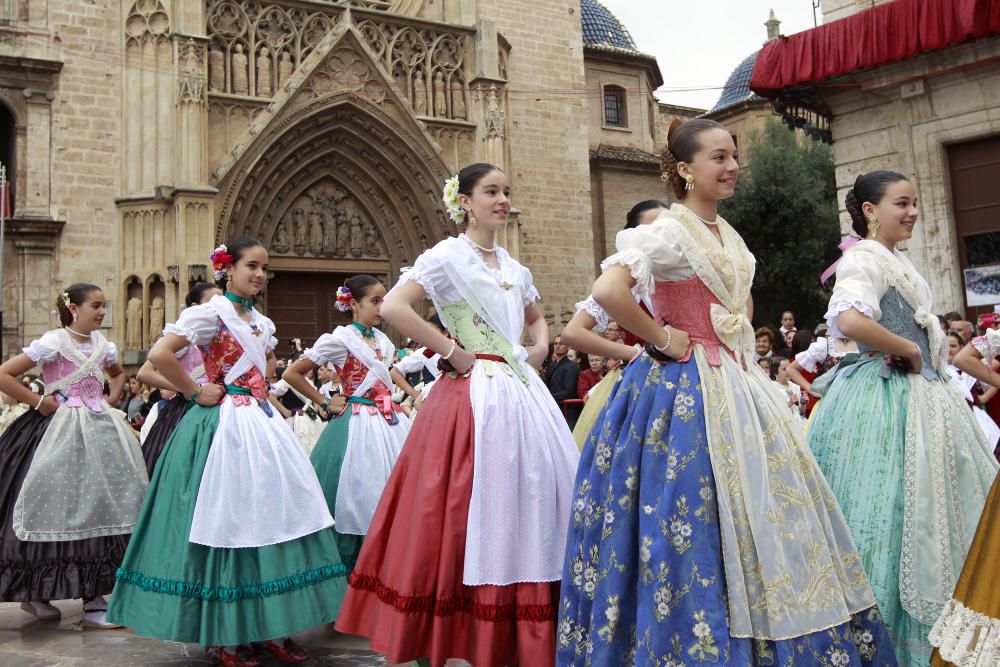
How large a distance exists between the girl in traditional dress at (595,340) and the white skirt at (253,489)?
151 centimetres

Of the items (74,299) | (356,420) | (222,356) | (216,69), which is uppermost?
(216,69)

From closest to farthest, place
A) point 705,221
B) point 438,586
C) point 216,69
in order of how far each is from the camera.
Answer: point 705,221 → point 438,586 → point 216,69

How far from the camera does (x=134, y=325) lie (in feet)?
51.6

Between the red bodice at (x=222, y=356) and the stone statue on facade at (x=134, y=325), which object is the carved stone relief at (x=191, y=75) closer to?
the stone statue on facade at (x=134, y=325)

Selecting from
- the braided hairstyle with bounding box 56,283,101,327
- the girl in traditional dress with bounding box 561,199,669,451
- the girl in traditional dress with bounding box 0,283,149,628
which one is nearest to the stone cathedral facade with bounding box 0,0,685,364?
the braided hairstyle with bounding box 56,283,101,327

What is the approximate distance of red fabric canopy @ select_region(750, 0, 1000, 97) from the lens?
1172 centimetres

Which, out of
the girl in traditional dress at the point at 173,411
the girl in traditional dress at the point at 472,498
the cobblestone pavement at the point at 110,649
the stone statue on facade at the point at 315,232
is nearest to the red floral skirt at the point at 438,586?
the girl in traditional dress at the point at 472,498

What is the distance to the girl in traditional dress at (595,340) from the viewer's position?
4105 mm

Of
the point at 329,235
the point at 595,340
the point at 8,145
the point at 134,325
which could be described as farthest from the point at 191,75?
the point at 595,340

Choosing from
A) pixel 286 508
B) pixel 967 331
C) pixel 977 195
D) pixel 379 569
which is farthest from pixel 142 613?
pixel 977 195

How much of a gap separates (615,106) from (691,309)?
2432 cm

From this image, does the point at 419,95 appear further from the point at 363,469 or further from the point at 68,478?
the point at 363,469

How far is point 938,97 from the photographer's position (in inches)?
510

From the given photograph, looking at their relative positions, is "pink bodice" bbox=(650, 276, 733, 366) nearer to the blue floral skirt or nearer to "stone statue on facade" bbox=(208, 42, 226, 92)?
the blue floral skirt
